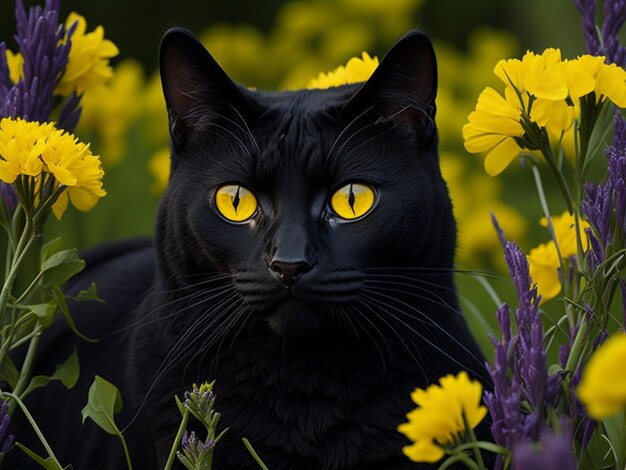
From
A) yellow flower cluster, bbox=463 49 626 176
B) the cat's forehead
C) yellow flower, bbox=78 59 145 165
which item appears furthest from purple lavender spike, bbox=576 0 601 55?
yellow flower, bbox=78 59 145 165

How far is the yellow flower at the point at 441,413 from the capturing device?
874 millimetres

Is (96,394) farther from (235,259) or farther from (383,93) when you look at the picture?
(383,93)

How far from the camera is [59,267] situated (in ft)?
4.37

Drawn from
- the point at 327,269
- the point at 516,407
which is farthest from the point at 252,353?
the point at 516,407

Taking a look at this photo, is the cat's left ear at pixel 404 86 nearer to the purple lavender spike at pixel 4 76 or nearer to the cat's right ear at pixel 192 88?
the cat's right ear at pixel 192 88

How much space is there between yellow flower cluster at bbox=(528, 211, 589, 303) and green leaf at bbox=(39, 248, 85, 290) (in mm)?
615

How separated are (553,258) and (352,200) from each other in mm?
314

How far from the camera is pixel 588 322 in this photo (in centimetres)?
119

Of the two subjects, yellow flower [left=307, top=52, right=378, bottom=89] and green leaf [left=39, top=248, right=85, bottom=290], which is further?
yellow flower [left=307, top=52, right=378, bottom=89]

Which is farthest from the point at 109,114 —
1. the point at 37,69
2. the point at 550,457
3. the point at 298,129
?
the point at 550,457

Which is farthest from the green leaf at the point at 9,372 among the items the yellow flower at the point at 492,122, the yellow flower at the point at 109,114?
the yellow flower at the point at 109,114

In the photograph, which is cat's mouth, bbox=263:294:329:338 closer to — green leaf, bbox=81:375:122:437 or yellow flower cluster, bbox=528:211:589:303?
green leaf, bbox=81:375:122:437

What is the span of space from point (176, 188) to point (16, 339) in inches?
11.9

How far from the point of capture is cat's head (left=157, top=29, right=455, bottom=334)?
1.29 metres
